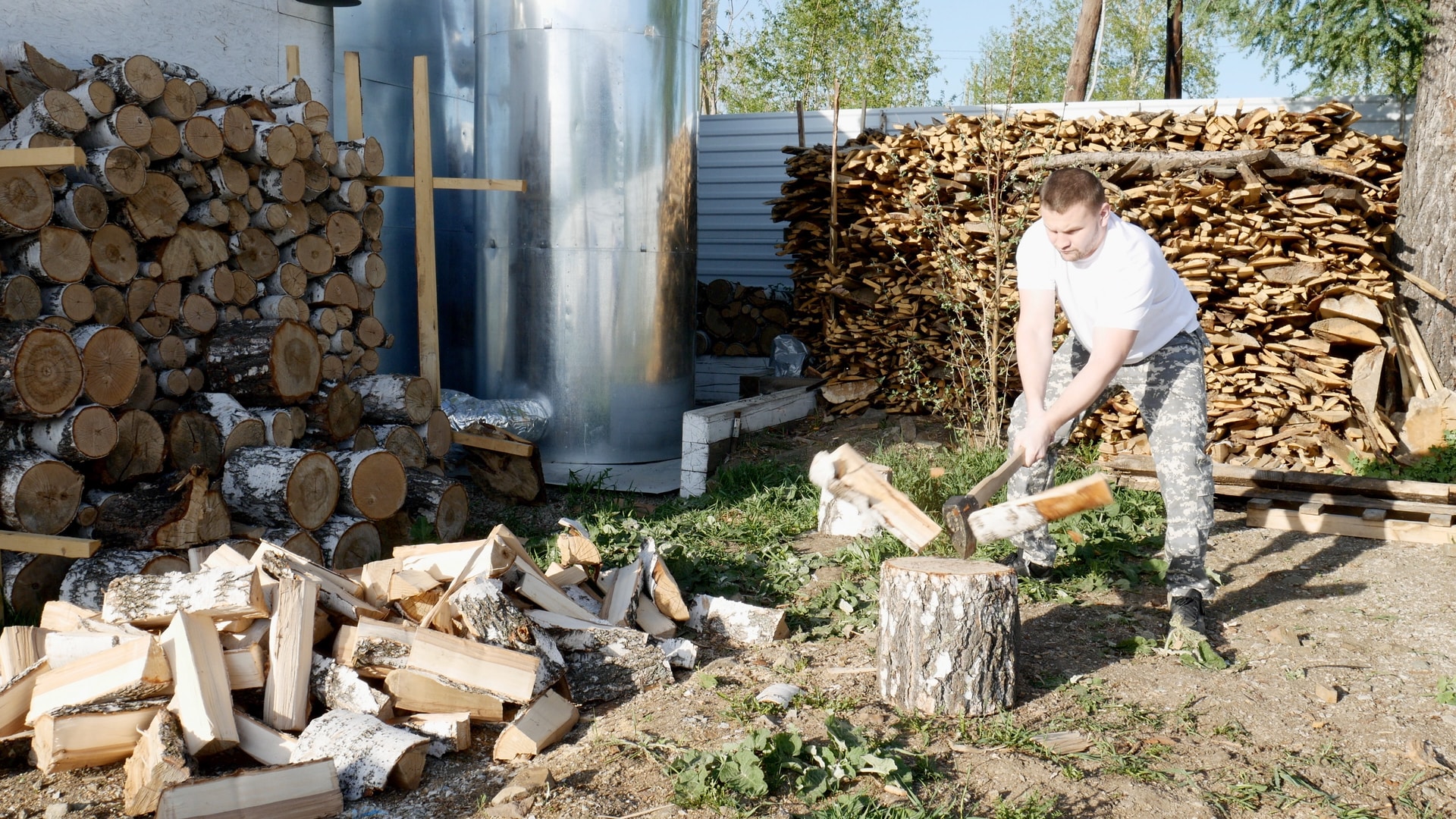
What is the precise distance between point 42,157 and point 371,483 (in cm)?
189

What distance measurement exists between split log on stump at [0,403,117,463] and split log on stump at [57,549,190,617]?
15.4 inches

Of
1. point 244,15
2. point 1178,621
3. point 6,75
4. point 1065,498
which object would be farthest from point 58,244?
point 1178,621

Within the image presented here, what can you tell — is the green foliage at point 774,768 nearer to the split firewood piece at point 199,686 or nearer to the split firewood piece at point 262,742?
the split firewood piece at point 262,742

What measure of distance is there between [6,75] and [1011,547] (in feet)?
15.5

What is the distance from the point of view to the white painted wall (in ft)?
15.2

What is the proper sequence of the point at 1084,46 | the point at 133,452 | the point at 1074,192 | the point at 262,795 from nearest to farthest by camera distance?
the point at 262,795
the point at 1074,192
the point at 133,452
the point at 1084,46

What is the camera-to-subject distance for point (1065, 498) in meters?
3.45

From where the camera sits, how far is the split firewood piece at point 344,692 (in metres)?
3.08

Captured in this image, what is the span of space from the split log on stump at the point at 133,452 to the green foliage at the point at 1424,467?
20.7 feet

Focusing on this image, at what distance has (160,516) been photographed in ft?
13.7

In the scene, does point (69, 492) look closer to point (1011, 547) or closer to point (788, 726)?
point (788, 726)

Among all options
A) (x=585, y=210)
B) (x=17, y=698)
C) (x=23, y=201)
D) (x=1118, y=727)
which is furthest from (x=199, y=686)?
(x=585, y=210)

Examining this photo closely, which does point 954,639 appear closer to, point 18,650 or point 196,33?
point 18,650

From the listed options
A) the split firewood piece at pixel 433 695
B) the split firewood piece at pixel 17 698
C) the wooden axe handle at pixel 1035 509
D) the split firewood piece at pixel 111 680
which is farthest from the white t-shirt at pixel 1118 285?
the split firewood piece at pixel 17 698
